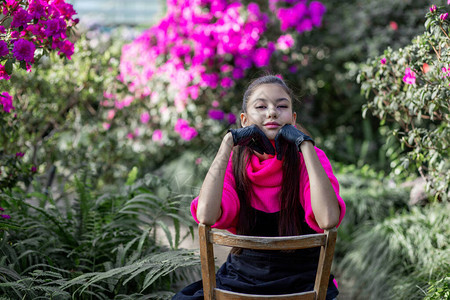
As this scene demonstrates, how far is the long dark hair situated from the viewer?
2025mm

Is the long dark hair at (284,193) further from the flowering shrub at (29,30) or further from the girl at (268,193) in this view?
the flowering shrub at (29,30)

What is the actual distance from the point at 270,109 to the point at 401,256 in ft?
6.38

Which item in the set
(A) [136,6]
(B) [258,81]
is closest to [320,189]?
(B) [258,81]

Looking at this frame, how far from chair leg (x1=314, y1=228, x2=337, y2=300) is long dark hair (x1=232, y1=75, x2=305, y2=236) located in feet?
1.19

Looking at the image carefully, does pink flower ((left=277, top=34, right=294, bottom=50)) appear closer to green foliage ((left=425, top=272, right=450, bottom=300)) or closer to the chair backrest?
green foliage ((left=425, top=272, right=450, bottom=300))

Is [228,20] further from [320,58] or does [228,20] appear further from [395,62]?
[395,62]

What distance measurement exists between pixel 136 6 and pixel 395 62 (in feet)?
40.0

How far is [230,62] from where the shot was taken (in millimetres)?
5203

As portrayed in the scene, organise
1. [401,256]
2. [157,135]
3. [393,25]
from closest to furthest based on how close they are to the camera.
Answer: [401,256] → [393,25] → [157,135]

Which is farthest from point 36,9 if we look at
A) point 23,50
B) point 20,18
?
point 23,50

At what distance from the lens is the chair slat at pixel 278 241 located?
1587 millimetres

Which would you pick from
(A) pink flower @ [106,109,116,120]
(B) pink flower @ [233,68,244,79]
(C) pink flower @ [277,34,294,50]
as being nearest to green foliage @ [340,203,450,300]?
(B) pink flower @ [233,68,244,79]

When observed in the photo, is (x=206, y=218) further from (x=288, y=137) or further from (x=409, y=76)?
(x=409, y=76)

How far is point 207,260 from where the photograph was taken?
1.69 metres
